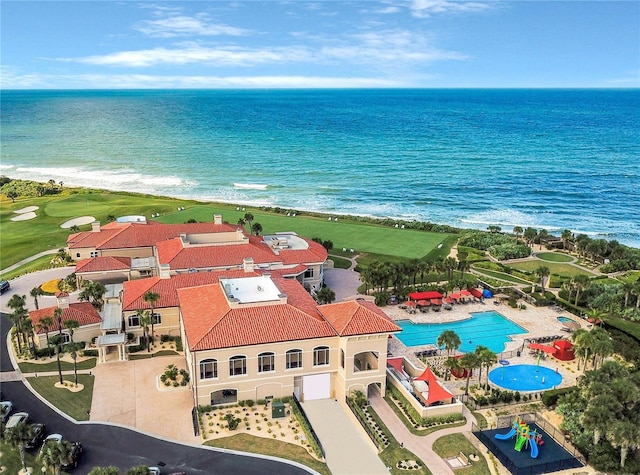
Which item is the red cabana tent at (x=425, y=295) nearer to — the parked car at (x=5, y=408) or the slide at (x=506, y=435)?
the slide at (x=506, y=435)

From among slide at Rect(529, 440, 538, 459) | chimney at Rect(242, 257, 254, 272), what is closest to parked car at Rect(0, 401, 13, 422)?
chimney at Rect(242, 257, 254, 272)

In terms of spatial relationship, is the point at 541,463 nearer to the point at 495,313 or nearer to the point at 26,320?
the point at 495,313

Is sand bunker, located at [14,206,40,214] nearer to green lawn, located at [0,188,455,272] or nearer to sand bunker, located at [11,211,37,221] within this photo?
green lawn, located at [0,188,455,272]

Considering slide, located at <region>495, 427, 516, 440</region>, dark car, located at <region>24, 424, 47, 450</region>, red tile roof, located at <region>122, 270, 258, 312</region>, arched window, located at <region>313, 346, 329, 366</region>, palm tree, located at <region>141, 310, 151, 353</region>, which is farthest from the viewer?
red tile roof, located at <region>122, 270, 258, 312</region>

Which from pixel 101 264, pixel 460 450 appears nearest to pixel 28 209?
pixel 101 264

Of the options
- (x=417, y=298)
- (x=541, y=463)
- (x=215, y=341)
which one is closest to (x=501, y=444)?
(x=541, y=463)

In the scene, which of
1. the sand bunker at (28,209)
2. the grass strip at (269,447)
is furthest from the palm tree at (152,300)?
the sand bunker at (28,209)
